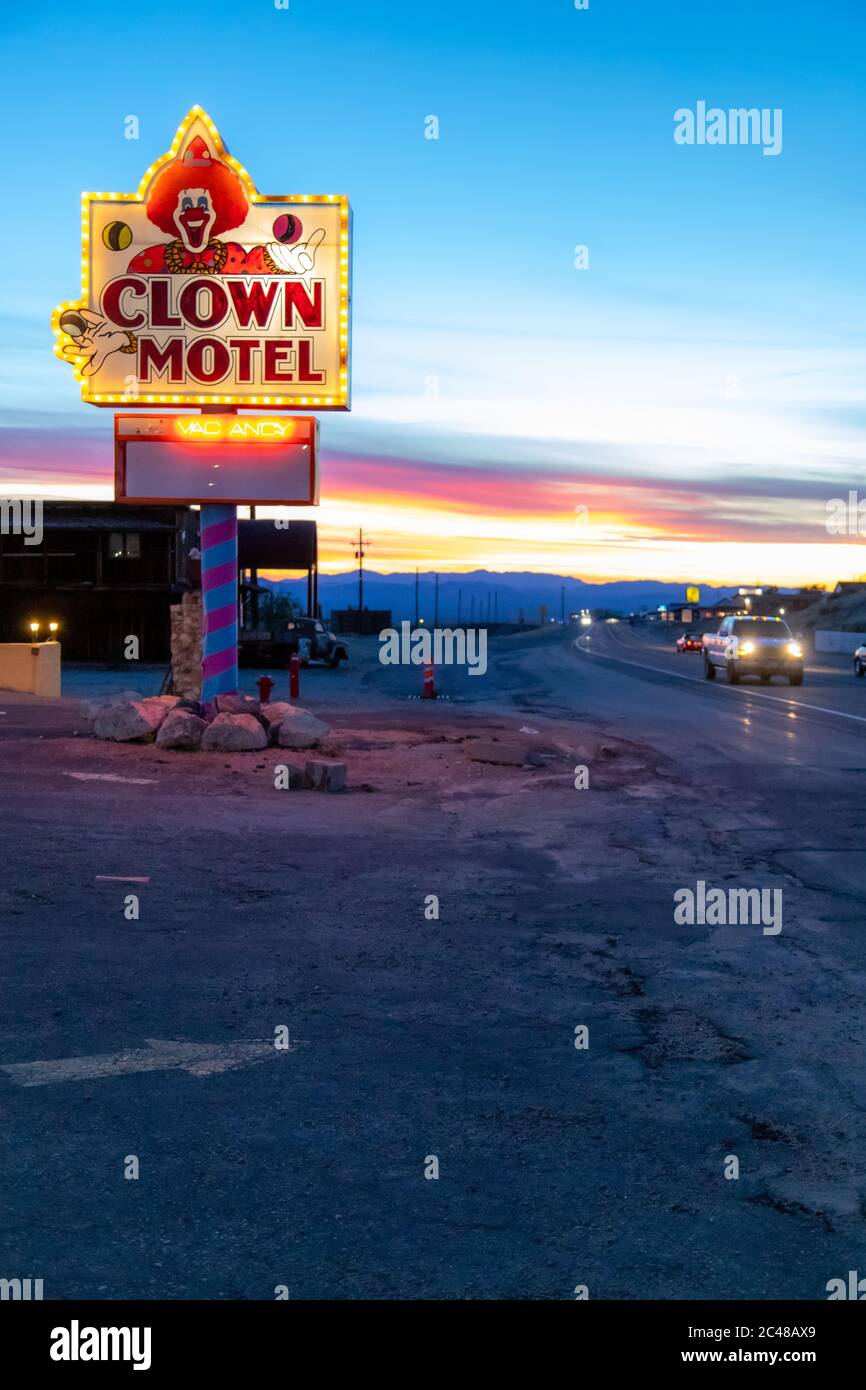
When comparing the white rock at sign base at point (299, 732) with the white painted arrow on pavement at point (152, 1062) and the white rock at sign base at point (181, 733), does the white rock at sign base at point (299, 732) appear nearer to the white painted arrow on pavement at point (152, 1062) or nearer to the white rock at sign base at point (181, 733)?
the white rock at sign base at point (181, 733)

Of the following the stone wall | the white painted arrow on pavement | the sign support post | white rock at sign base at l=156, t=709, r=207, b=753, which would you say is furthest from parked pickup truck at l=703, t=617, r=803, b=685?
the white painted arrow on pavement

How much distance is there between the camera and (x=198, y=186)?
68.3ft

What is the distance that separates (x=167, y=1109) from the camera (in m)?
5.14

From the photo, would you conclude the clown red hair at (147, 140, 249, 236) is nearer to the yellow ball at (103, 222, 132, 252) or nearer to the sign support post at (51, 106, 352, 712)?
the sign support post at (51, 106, 352, 712)

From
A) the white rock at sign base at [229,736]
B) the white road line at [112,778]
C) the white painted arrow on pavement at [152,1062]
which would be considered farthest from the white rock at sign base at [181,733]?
the white painted arrow on pavement at [152,1062]

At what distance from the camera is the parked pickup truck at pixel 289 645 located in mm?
42906

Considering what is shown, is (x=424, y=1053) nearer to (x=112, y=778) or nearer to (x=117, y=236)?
(x=112, y=778)

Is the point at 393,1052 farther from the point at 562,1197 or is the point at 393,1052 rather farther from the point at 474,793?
the point at 474,793

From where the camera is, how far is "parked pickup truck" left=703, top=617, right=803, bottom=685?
3444cm

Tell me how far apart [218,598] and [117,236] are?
600cm

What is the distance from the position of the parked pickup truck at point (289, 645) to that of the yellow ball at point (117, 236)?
21.8m

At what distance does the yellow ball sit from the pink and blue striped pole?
432 cm

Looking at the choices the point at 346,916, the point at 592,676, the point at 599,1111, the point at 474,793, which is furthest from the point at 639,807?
the point at 592,676
